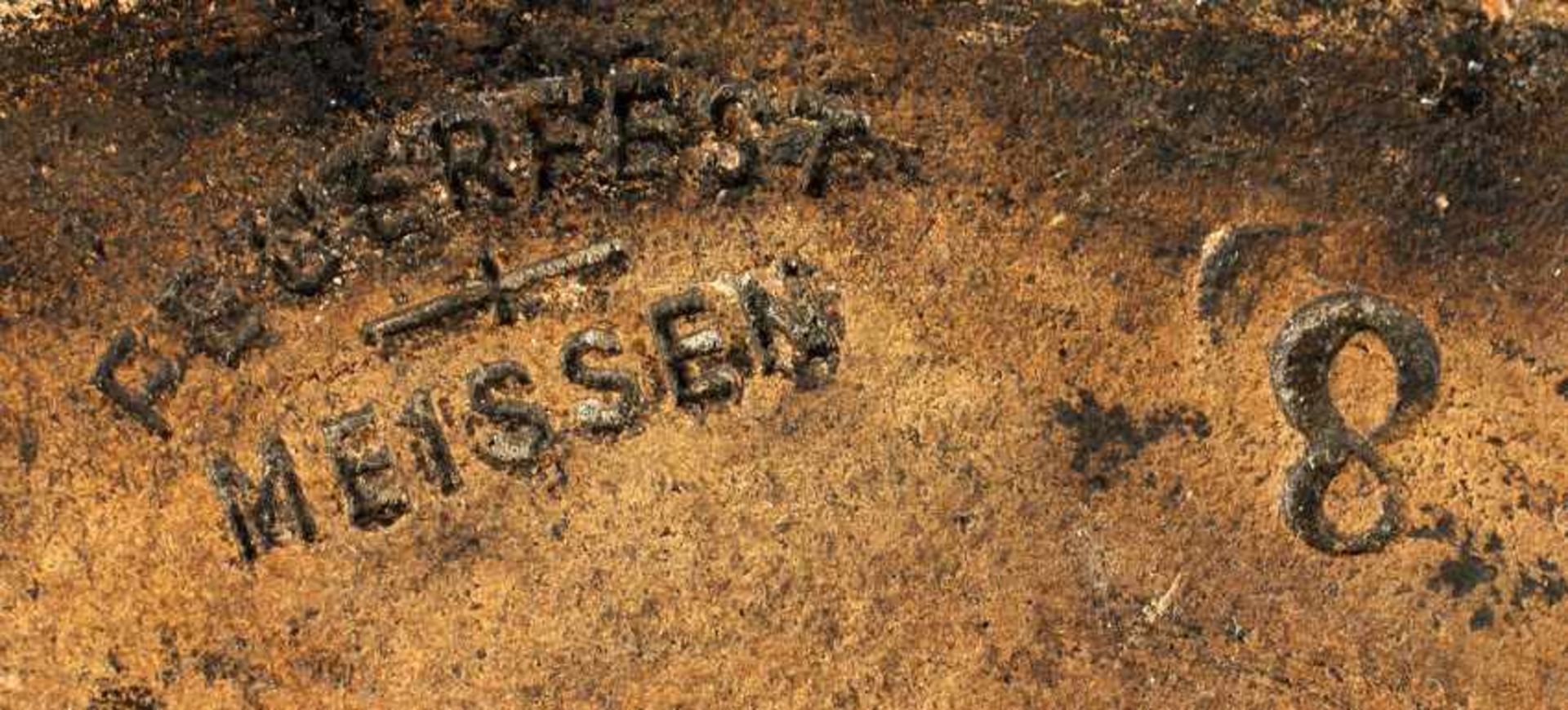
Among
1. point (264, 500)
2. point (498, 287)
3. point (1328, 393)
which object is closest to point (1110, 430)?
point (1328, 393)

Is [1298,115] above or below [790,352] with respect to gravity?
above

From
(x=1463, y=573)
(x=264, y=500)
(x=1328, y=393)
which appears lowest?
(x=1463, y=573)

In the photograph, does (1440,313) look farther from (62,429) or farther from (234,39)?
(62,429)

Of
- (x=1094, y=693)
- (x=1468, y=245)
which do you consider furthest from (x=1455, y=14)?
(x=1094, y=693)

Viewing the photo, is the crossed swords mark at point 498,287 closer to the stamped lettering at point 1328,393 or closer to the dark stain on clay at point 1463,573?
the stamped lettering at point 1328,393

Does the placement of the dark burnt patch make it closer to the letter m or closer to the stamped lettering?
the stamped lettering

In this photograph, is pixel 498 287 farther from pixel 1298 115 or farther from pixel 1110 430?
pixel 1298 115
